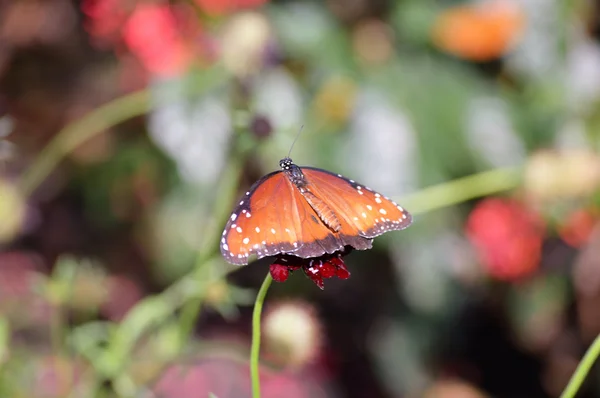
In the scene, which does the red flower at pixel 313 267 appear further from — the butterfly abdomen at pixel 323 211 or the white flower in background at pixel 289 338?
the white flower in background at pixel 289 338

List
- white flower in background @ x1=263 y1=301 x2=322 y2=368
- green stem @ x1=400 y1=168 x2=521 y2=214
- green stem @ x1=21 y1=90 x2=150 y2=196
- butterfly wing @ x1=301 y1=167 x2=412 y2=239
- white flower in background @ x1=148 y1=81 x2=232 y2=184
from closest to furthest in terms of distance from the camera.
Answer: butterfly wing @ x1=301 y1=167 x2=412 y2=239 → white flower in background @ x1=263 y1=301 x2=322 y2=368 → green stem @ x1=400 y1=168 x2=521 y2=214 → white flower in background @ x1=148 y1=81 x2=232 y2=184 → green stem @ x1=21 y1=90 x2=150 y2=196

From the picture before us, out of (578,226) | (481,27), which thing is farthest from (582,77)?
(578,226)

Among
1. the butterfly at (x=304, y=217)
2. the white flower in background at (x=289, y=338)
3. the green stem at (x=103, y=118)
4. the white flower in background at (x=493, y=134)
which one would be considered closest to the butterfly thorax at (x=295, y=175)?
the butterfly at (x=304, y=217)

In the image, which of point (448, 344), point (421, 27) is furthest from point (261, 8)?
point (448, 344)

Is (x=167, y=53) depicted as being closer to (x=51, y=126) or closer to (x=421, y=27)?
(x=51, y=126)

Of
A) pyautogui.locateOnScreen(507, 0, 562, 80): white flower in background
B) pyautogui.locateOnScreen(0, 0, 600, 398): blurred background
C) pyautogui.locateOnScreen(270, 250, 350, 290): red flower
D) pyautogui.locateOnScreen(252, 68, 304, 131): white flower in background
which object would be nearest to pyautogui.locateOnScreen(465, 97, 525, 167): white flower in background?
pyautogui.locateOnScreen(0, 0, 600, 398): blurred background

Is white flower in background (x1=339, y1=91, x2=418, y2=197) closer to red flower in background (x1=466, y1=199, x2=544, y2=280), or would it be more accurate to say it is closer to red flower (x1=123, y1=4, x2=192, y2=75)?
red flower in background (x1=466, y1=199, x2=544, y2=280)

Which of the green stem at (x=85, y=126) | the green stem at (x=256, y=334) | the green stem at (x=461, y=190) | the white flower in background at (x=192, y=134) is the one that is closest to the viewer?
the green stem at (x=256, y=334)
